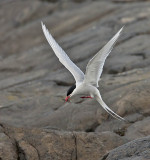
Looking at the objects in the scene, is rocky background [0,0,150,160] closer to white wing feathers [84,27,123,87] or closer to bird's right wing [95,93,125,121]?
bird's right wing [95,93,125,121]

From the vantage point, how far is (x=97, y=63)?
8430 millimetres

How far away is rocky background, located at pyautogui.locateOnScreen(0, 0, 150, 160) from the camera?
729 centimetres

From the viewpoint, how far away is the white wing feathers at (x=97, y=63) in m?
7.94

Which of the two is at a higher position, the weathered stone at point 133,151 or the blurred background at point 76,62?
the weathered stone at point 133,151

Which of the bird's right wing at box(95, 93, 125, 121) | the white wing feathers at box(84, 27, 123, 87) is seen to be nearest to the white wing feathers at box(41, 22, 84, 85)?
the white wing feathers at box(84, 27, 123, 87)

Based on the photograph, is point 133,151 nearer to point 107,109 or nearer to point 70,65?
point 107,109

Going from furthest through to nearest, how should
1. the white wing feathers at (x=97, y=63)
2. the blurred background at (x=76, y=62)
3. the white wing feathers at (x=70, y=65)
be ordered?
the white wing feathers at (x=70, y=65)
the blurred background at (x=76, y=62)
the white wing feathers at (x=97, y=63)

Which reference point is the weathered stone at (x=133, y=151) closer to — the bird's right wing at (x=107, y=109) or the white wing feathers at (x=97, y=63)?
the white wing feathers at (x=97, y=63)

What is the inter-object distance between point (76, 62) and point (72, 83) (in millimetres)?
2282

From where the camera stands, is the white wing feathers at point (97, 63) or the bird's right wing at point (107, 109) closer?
the white wing feathers at point (97, 63)

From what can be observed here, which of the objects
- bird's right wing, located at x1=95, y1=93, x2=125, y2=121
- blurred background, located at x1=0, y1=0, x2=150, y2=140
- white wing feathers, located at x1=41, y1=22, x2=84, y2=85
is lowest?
blurred background, located at x1=0, y1=0, x2=150, y2=140

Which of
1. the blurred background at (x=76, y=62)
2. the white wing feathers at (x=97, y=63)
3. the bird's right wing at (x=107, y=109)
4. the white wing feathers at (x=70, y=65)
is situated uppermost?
the white wing feathers at (x=97, y=63)

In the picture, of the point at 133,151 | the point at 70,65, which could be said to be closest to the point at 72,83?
the point at 70,65

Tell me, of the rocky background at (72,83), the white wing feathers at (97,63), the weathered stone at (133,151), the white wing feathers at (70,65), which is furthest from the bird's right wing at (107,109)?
the weathered stone at (133,151)
